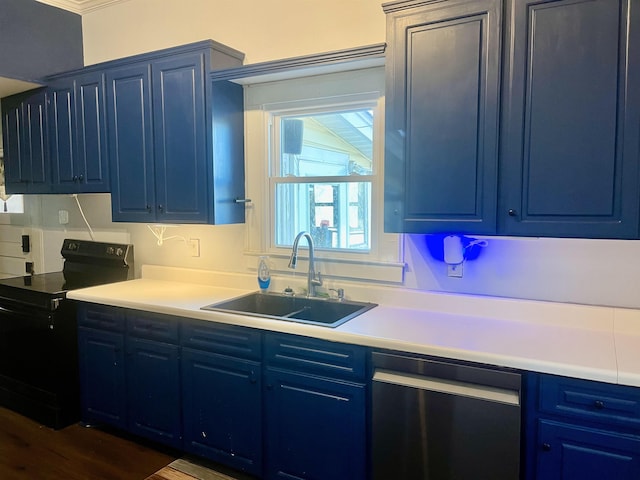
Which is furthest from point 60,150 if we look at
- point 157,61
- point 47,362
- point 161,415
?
point 161,415

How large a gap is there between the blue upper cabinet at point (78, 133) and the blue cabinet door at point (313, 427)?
5.94ft

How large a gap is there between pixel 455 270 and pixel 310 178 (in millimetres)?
965

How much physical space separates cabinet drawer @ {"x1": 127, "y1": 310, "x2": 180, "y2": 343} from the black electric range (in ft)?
1.69

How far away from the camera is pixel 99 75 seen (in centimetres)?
299

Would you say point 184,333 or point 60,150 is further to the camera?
point 60,150

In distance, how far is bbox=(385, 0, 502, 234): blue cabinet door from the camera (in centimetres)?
192

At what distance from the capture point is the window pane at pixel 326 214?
104 inches

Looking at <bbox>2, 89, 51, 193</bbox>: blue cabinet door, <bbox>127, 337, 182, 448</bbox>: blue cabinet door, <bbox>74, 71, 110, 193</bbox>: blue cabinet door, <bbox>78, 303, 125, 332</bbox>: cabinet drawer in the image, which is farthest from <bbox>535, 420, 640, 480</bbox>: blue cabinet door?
<bbox>2, 89, 51, 193</bbox>: blue cabinet door

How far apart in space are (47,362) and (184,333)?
3.48ft

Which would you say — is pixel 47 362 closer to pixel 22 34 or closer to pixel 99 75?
pixel 99 75

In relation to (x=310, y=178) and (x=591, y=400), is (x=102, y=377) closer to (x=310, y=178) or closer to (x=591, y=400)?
(x=310, y=178)

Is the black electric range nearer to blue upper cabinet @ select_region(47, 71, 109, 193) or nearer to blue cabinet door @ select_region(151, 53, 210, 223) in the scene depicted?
blue upper cabinet @ select_region(47, 71, 109, 193)

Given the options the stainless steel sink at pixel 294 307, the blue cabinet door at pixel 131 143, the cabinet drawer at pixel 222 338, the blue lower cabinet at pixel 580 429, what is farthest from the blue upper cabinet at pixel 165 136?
the blue lower cabinet at pixel 580 429

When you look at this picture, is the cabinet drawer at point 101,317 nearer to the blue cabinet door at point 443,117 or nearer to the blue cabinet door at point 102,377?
the blue cabinet door at point 102,377
